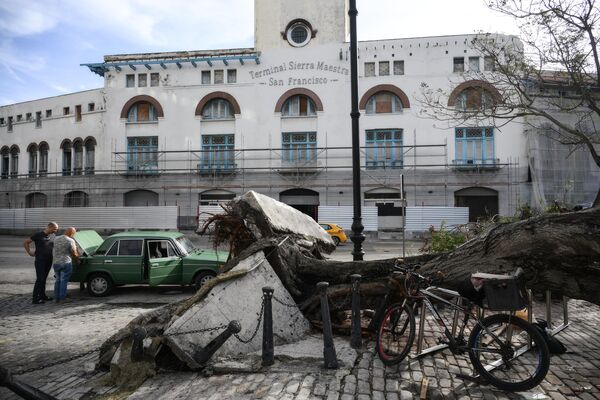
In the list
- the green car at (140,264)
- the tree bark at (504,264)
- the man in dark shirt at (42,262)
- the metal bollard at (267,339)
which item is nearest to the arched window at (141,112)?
the green car at (140,264)

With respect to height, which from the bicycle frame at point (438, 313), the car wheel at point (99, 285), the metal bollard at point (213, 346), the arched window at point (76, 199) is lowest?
the car wheel at point (99, 285)

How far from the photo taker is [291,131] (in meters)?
27.5

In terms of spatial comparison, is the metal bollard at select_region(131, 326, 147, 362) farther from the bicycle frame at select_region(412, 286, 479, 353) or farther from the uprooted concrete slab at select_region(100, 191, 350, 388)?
the bicycle frame at select_region(412, 286, 479, 353)

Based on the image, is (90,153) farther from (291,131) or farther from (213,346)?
(213,346)

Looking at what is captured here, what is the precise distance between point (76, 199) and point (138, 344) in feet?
97.7

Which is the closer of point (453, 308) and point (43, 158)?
point (453, 308)

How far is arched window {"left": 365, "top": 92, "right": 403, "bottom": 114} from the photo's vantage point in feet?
88.1

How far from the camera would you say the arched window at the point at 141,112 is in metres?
29.0

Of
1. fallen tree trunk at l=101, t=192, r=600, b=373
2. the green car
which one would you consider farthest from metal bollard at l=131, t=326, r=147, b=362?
the green car

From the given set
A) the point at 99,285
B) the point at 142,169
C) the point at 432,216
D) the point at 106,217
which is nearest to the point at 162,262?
the point at 99,285

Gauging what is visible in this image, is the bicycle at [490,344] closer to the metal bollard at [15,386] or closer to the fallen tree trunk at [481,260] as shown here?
the fallen tree trunk at [481,260]

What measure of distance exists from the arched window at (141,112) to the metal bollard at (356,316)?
1084 inches

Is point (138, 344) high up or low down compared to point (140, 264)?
down

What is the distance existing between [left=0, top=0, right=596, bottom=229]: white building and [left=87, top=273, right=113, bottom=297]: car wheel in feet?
51.7
